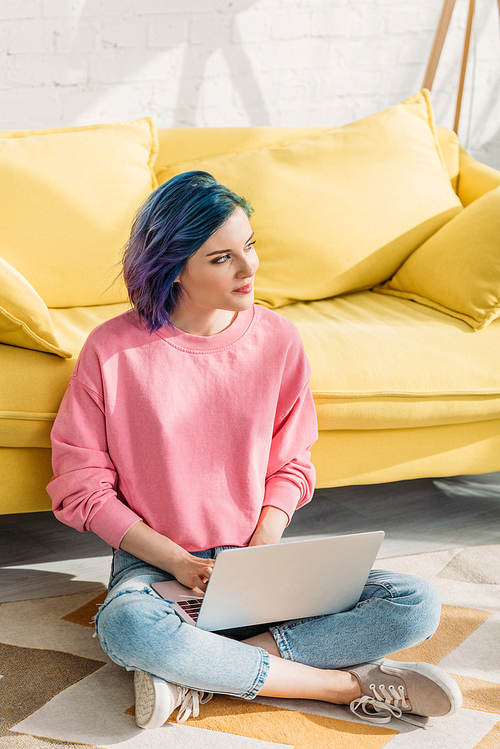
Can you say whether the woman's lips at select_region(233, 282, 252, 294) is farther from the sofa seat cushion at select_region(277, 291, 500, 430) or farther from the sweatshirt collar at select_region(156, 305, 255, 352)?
the sofa seat cushion at select_region(277, 291, 500, 430)

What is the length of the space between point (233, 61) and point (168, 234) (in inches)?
56.5

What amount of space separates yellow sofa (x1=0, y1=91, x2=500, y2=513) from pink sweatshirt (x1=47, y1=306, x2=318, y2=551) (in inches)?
5.7

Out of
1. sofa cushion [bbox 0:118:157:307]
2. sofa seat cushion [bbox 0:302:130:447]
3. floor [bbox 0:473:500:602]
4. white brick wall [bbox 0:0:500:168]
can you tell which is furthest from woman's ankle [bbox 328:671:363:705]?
white brick wall [bbox 0:0:500:168]

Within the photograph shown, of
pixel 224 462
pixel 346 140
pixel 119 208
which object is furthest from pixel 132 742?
pixel 346 140

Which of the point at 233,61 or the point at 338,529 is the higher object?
the point at 233,61

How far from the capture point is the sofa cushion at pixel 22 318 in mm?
1251

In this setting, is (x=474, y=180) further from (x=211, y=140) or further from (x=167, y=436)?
(x=167, y=436)

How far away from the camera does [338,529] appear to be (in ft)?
5.58

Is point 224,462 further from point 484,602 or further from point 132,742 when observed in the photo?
point 484,602

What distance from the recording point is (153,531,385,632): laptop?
1.01 meters

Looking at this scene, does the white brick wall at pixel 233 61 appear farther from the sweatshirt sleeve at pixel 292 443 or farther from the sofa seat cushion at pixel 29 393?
the sweatshirt sleeve at pixel 292 443

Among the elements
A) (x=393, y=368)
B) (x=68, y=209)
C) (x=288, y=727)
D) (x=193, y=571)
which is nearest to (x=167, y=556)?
(x=193, y=571)

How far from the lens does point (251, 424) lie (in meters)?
1.22

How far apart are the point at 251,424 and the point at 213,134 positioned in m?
1.11
